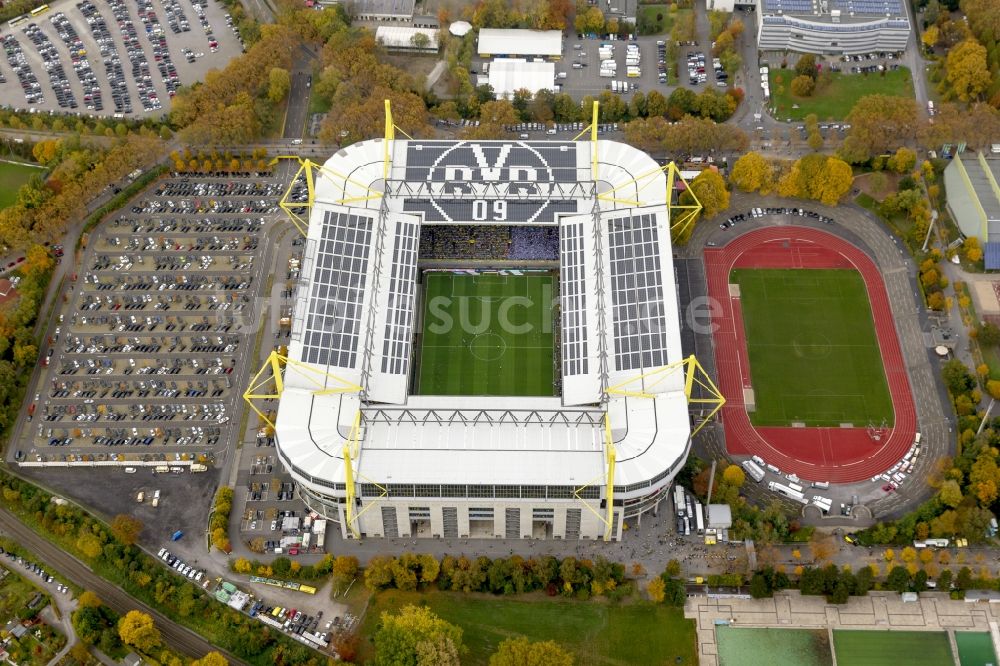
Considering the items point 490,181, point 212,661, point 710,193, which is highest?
point 710,193

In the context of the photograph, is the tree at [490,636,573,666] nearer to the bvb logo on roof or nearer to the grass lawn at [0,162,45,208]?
the bvb logo on roof

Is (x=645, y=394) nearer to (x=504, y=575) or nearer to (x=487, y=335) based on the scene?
(x=504, y=575)

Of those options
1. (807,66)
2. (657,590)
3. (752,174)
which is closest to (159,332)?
(657,590)

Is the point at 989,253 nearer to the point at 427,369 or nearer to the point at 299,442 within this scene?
the point at 427,369

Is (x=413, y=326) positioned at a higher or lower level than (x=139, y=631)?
higher

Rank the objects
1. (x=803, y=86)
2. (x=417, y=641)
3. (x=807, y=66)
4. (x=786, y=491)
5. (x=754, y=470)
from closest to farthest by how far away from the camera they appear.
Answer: (x=417, y=641)
(x=786, y=491)
(x=754, y=470)
(x=803, y=86)
(x=807, y=66)

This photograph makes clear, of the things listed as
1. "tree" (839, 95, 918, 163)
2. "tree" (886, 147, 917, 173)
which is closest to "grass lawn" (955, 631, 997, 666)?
"tree" (886, 147, 917, 173)
